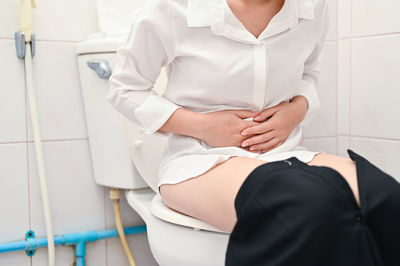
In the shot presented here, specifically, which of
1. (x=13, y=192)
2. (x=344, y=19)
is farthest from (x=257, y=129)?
(x=344, y=19)

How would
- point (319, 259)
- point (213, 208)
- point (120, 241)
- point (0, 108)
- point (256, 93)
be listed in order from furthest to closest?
point (120, 241)
point (0, 108)
point (256, 93)
point (213, 208)
point (319, 259)

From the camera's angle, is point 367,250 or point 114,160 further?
point 114,160

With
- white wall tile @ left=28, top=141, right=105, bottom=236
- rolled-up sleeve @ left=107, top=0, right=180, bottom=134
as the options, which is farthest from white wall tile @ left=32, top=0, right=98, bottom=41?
rolled-up sleeve @ left=107, top=0, right=180, bottom=134

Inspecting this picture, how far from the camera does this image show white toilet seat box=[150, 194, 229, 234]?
856 mm

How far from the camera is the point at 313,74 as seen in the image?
1.19 meters

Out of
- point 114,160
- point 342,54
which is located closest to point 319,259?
point 114,160

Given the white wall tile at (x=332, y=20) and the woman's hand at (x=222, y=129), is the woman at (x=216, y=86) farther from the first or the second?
the white wall tile at (x=332, y=20)

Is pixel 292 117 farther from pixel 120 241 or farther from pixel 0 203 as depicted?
pixel 0 203

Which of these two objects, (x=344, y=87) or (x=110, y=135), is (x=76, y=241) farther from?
(x=344, y=87)

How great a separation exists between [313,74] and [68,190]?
0.76m

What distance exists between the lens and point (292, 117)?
1.05 metres

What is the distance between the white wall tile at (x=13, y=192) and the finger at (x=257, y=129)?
0.69m

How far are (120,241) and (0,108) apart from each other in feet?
1.74

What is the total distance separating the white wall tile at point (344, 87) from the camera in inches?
65.7
